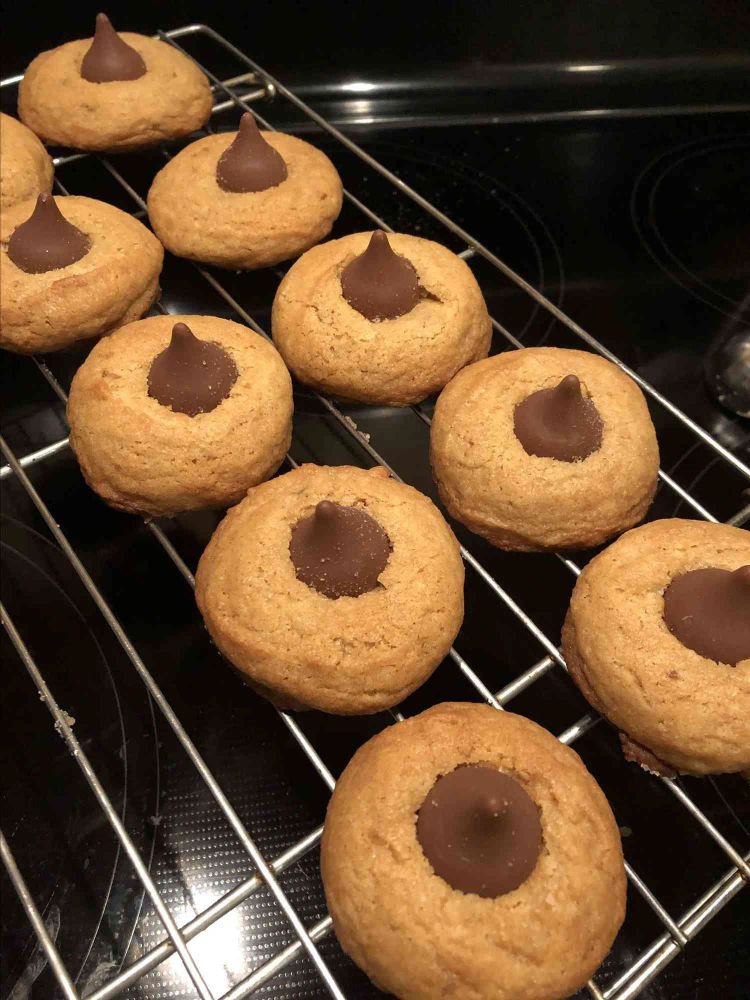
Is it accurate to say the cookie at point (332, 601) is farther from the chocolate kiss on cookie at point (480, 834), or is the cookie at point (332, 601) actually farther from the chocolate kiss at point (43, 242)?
the chocolate kiss at point (43, 242)

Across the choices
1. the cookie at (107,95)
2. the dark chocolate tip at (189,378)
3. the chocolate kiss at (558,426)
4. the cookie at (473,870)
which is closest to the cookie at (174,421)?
the dark chocolate tip at (189,378)

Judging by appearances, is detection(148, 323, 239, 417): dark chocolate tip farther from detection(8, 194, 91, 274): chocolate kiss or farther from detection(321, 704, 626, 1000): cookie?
detection(321, 704, 626, 1000): cookie

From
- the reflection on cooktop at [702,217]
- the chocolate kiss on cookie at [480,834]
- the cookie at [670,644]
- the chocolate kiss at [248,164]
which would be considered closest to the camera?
the chocolate kiss on cookie at [480,834]

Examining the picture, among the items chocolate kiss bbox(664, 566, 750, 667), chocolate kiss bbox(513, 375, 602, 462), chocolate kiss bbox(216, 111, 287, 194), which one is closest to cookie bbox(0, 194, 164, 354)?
chocolate kiss bbox(216, 111, 287, 194)

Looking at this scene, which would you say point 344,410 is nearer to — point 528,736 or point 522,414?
point 522,414

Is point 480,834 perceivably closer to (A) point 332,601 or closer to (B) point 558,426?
(A) point 332,601
